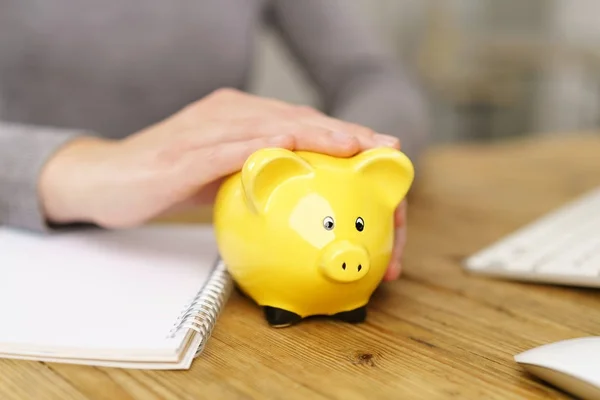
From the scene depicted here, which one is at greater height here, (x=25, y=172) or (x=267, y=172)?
(x=267, y=172)

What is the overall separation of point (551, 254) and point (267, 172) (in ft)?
0.98

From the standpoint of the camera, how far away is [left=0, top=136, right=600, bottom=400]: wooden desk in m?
0.39

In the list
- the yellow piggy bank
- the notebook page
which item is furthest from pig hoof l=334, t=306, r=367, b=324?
the notebook page

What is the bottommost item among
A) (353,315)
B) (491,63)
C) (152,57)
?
(491,63)

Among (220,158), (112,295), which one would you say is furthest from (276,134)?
(112,295)

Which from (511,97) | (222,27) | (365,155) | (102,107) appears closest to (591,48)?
(511,97)

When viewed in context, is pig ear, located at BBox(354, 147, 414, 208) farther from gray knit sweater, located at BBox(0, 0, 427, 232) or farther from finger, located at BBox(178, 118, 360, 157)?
gray knit sweater, located at BBox(0, 0, 427, 232)

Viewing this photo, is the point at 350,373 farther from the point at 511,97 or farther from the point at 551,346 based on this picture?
the point at 511,97

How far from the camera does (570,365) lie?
1.23ft

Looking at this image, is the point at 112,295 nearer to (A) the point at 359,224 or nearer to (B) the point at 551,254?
(A) the point at 359,224

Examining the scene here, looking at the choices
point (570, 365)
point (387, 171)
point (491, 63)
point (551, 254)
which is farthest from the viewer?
point (491, 63)

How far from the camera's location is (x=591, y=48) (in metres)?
2.36

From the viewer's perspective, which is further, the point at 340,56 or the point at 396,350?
the point at 340,56

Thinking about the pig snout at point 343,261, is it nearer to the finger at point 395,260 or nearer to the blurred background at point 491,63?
the finger at point 395,260
